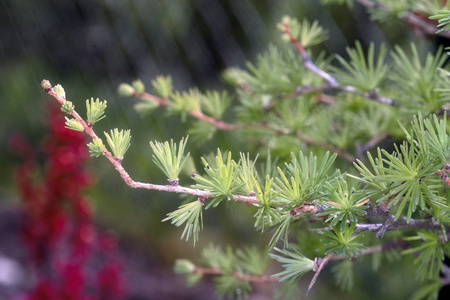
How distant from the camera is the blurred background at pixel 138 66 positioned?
278 cm

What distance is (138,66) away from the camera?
128 inches

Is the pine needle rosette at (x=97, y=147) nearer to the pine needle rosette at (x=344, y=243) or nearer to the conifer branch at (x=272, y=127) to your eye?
the pine needle rosette at (x=344, y=243)

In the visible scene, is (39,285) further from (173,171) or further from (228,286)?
(173,171)

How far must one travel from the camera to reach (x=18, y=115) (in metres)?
3.13

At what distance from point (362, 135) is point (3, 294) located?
190cm

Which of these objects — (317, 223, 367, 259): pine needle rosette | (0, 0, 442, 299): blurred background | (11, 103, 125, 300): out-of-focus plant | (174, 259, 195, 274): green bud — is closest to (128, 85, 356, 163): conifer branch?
(174, 259, 195, 274): green bud

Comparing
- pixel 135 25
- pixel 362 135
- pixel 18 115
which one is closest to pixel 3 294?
pixel 18 115

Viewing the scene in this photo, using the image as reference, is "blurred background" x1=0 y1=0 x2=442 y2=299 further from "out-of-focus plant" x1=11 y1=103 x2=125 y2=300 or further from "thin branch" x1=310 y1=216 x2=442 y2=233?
"thin branch" x1=310 y1=216 x2=442 y2=233

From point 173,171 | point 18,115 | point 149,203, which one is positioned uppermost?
point 18,115

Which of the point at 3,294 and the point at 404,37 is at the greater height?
the point at 404,37

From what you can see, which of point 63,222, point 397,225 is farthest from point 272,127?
point 63,222

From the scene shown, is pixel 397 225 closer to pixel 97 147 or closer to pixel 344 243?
pixel 344 243

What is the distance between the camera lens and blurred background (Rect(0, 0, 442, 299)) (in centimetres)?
278

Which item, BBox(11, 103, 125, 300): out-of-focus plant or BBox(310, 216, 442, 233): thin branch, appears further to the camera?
BBox(11, 103, 125, 300): out-of-focus plant
